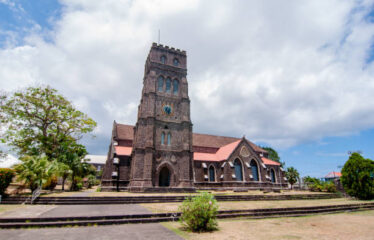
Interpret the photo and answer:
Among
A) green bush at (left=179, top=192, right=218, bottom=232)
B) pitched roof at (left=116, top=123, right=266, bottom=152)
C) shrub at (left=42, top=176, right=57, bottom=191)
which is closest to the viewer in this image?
green bush at (left=179, top=192, right=218, bottom=232)

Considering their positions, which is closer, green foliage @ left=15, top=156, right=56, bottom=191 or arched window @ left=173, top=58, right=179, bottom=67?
green foliage @ left=15, top=156, right=56, bottom=191

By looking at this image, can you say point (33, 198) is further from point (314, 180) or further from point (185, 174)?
point (314, 180)

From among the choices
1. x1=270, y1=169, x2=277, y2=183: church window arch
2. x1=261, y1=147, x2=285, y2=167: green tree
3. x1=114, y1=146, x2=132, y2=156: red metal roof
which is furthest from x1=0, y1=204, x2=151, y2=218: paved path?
x1=261, y1=147, x2=285, y2=167: green tree

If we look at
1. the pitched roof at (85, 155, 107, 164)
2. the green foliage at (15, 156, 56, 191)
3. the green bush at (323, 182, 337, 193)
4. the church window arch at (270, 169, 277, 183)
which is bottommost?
the green bush at (323, 182, 337, 193)

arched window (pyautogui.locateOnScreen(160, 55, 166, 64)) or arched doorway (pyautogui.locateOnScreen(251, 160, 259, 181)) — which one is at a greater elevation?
arched window (pyautogui.locateOnScreen(160, 55, 166, 64))

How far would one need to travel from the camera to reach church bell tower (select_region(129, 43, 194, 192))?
26.2 meters

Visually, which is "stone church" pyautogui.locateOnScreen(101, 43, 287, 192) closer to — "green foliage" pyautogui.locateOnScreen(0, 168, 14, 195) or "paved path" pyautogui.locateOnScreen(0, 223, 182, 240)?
"green foliage" pyautogui.locateOnScreen(0, 168, 14, 195)

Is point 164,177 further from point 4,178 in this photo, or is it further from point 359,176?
point 359,176

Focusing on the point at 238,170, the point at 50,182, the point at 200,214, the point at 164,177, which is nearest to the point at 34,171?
the point at 50,182

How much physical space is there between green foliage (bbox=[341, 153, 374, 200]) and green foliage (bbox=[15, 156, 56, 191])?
2963cm

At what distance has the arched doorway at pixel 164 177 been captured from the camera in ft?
92.7

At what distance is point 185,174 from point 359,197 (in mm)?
19620

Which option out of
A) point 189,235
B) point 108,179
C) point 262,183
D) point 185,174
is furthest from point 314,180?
point 189,235

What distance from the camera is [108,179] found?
89.6 feet
